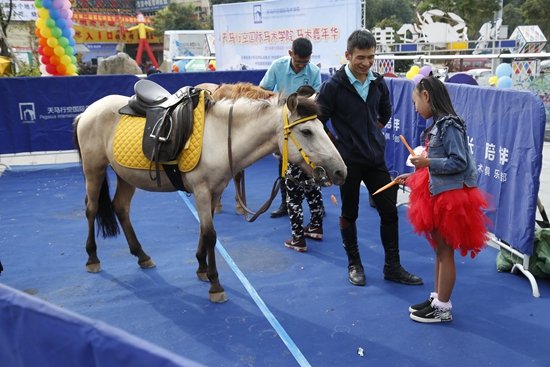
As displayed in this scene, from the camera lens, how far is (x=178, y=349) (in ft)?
10.1

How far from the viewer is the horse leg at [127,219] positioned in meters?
4.37

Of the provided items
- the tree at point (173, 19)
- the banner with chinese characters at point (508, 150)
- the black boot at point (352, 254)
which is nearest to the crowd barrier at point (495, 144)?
the banner with chinese characters at point (508, 150)

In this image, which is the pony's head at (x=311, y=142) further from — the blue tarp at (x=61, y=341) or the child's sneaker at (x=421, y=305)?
the blue tarp at (x=61, y=341)

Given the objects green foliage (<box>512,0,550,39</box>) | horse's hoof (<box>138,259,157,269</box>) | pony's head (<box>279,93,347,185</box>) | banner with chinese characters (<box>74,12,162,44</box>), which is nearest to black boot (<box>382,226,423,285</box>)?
pony's head (<box>279,93,347,185</box>)

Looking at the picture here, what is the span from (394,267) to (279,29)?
8180 millimetres

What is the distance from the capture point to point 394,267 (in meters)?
3.95

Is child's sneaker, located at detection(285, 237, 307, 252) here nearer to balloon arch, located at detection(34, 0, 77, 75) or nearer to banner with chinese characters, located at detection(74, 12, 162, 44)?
balloon arch, located at detection(34, 0, 77, 75)

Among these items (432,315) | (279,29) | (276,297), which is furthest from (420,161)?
(279,29)

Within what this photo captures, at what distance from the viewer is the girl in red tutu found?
2908mm

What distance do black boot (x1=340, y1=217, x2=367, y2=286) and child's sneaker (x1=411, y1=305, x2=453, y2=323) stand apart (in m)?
0.66

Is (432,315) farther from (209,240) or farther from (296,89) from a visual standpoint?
(296,89)

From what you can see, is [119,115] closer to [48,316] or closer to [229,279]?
[229,279]

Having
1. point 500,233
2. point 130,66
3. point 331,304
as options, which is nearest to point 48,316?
point 331,304

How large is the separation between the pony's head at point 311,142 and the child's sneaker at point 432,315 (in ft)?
3.29
